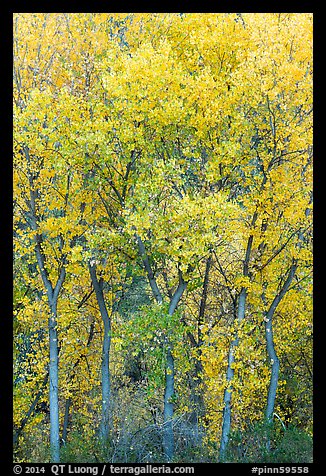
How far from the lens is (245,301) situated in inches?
626

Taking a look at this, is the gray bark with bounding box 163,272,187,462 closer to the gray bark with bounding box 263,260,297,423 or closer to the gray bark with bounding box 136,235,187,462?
the gray bark with bounding box 136,235,187,462

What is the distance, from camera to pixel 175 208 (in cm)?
1362

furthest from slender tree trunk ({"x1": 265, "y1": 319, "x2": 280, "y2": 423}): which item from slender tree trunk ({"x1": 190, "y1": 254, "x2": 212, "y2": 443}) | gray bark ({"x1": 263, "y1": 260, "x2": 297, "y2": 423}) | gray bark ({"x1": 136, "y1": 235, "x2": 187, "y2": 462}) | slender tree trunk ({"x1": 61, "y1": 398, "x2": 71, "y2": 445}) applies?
slender tree trunk ({"x1": 61, "y1": 398, "x2": 71, "y2": 445})

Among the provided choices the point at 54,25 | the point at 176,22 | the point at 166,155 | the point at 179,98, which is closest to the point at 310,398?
the point at 166,155

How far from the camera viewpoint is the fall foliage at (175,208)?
44.2 ft

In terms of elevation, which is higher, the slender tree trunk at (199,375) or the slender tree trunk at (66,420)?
the slender tree trunk at (199,375)

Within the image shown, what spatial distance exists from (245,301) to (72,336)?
5544 mm

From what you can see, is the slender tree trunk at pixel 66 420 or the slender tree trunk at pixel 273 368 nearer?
the slender tree trunk at pixel 273 368

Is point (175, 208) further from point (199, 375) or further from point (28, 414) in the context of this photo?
point (28, 414)

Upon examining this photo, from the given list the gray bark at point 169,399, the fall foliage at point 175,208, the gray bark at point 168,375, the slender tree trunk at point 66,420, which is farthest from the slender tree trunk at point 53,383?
the slender tree trunk at point 66,420

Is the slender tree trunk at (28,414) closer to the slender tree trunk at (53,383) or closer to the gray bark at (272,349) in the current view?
the slender tree trunk at (53,383)

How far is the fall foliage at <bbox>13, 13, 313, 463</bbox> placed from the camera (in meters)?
13.5

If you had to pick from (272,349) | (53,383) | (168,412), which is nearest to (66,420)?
(53,383)

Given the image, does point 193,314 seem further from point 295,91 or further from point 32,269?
point 295,91
